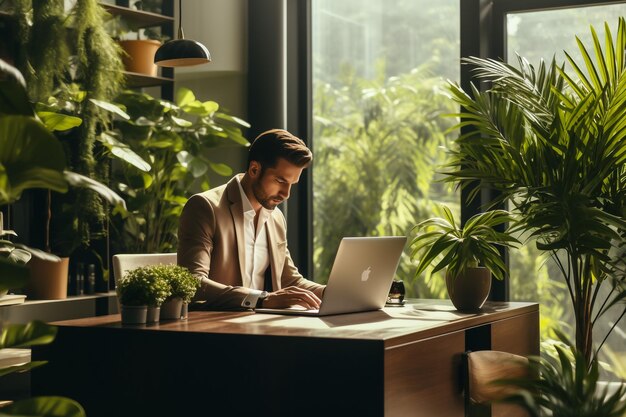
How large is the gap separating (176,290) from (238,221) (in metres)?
0.91

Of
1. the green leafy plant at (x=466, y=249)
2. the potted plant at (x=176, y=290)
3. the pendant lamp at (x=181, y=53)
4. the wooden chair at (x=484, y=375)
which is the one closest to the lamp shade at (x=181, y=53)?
the pendant lamp at (x=181, y=53)

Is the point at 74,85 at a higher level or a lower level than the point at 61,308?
higher

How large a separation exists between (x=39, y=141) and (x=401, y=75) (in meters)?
4.28

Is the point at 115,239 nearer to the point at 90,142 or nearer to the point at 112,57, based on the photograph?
the point at 90,142

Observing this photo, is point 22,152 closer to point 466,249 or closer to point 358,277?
point 358,277

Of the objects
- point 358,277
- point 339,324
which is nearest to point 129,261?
point 358,277

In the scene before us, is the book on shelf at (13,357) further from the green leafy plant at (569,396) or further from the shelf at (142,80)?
the green leafy plant at (569,396)

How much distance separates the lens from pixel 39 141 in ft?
5.03

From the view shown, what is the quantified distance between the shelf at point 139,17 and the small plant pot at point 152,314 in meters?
2.61

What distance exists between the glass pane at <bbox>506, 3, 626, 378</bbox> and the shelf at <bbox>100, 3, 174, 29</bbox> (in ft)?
6.78

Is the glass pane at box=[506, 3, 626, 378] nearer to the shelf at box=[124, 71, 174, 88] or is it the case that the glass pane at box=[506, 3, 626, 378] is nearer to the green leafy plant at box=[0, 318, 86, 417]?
the shelf at box=[124, 71, 174, 88]

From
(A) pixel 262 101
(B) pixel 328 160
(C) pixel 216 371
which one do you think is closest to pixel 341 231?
(B) pixel 328 160

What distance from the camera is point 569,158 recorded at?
3840 millimetres

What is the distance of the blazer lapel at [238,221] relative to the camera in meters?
3.79
